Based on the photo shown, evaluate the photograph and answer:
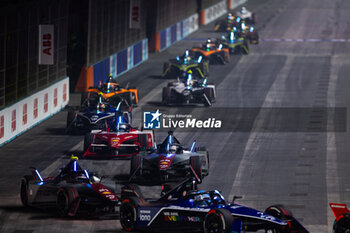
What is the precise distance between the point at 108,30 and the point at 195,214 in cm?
3657

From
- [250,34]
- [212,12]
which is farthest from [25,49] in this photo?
[212,12]

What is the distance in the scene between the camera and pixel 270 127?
1526 inches

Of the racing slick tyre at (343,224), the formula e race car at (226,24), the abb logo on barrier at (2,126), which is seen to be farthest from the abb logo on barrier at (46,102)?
the formula e race car at (226,24)

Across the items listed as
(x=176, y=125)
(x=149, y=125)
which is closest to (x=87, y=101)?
(x=176, y=125)

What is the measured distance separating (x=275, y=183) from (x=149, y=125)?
7.53 m

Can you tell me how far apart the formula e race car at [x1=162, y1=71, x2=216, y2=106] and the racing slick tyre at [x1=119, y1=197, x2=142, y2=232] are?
2275cm

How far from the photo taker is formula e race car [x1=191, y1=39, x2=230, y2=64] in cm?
6115

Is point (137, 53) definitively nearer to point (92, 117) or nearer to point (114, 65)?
point (114, 65)

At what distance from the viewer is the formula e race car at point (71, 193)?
74.7 ft

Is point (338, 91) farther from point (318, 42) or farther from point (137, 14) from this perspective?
point (318, 42)

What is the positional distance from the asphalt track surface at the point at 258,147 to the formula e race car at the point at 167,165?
0.72 m

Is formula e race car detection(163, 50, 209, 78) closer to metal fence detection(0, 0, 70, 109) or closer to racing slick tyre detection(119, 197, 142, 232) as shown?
metal fence detection(0, 0, 70, 109)

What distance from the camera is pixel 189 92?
145 feet

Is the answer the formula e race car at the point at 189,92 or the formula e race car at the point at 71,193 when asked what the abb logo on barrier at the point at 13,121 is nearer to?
the formula e race car at the point at 189,92
